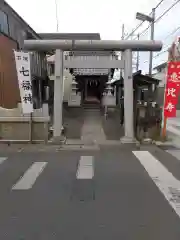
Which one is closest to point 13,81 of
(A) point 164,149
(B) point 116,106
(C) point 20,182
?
(B) point 116,106

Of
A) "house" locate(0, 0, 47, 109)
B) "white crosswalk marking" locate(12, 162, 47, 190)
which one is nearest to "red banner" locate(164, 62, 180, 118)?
"white crosswalk marking" locate(12, 162, 47, 190)

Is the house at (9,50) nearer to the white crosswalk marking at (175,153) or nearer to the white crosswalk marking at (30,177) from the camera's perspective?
the white crosswalk marking at (30,177)

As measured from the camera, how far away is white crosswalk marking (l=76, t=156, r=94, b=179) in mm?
7078

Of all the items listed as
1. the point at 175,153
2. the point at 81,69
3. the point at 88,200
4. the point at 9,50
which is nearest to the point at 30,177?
the point at 88,200

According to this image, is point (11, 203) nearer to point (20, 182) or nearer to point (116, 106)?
point (20, 182)

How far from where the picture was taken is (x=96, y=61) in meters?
12.6

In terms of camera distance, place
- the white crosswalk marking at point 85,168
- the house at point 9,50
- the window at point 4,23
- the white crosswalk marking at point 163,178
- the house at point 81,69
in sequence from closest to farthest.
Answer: the white crosswalk marking at point 163,178
the white crosswalk marking at point 85,168
the house at point 9,50
the window at point 4,23
the house at point 81,69

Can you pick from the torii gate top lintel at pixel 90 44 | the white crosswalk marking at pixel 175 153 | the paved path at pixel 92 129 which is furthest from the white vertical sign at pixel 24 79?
the white crosswalk marking at pixel 175 153

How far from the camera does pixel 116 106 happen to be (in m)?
23.3

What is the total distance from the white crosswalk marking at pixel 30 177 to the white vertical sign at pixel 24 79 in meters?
3.79

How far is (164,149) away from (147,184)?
5.32 m

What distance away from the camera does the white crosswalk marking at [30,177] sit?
616 centimetres

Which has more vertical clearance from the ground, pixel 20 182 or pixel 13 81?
pixel 13 81

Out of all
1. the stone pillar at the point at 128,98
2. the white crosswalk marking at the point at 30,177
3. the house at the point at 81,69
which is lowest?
the white crosswalk marking at the point at 30,177
